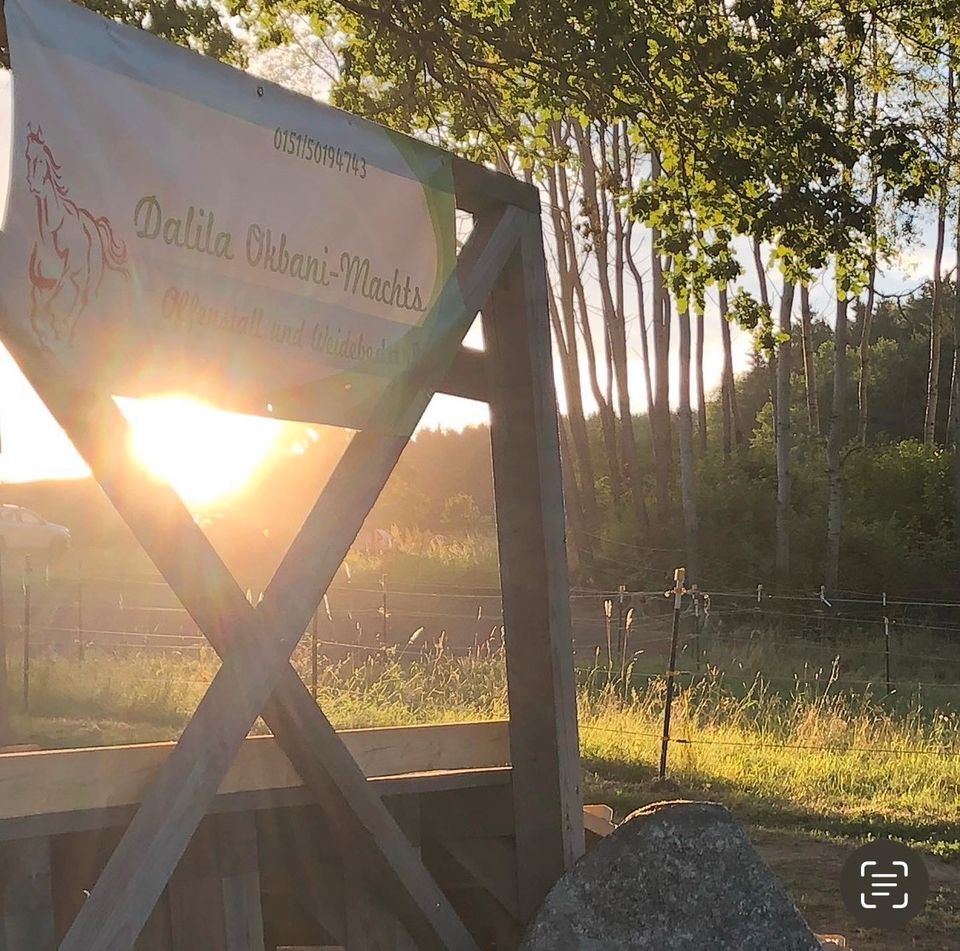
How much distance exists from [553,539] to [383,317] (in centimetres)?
104

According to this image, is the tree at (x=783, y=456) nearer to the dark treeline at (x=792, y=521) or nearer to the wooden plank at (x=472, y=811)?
the dark treeline at (x=792, y=521)

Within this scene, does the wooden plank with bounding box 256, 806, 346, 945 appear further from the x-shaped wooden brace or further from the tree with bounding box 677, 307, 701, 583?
the tree with bounding box 677, 307, 701, 583

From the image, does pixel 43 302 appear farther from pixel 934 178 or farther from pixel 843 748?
pixel 843 748

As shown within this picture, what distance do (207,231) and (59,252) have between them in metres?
0.46

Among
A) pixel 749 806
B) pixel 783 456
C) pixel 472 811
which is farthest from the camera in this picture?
pixel 783 456

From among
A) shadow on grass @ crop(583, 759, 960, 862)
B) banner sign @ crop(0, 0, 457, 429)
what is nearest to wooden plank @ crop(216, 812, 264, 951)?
banner sign @ crop(0, 0, 457, 429)

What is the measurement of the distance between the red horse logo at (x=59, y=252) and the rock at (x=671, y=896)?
7.68 ft

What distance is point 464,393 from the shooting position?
15.3 feet

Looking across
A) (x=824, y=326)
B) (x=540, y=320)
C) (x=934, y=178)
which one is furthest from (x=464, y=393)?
(x=824, y=326)

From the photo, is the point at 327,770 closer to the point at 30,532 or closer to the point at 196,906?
the point at 196,906

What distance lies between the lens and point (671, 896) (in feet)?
14.1

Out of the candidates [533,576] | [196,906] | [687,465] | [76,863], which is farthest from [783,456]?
[76,863]

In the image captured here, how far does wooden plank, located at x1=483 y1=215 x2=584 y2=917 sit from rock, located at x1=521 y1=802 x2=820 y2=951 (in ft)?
0.55

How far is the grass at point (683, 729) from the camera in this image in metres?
10.4
